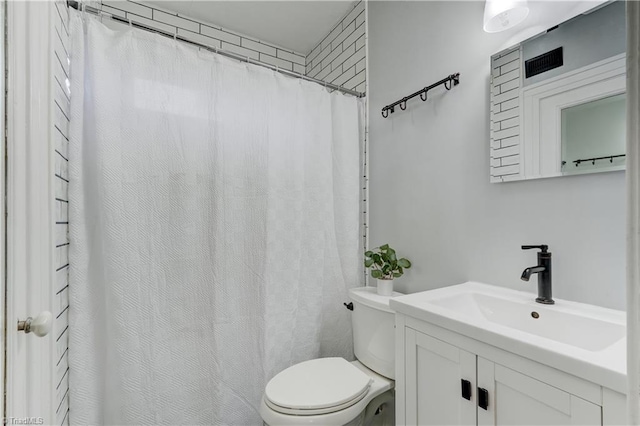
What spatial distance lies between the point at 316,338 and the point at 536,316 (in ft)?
3.58

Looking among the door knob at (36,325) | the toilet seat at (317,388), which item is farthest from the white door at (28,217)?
the toilet seat at (317,388)

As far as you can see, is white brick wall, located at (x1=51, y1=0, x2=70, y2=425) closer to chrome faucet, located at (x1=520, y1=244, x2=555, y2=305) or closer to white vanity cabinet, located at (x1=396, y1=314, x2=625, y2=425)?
white vanity cabinet, located at (x1=396, y1=314, x2=625, y2=425)

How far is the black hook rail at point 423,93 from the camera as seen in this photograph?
1366 mm

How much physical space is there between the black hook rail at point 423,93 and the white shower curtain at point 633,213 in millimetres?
1215

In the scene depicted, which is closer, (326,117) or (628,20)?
(628,20)

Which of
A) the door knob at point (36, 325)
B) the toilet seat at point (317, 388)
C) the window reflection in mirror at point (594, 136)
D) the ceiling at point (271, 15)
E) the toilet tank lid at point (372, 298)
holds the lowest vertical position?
the toilet seat at point (317, 388)

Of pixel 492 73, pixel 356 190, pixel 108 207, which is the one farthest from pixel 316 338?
pixel 492 73

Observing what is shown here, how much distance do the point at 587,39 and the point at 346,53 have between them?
1.45m

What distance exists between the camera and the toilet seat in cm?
114

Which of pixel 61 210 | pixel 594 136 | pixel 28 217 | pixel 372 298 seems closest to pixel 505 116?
pixel 594 136

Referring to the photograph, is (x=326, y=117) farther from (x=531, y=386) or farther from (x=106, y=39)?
(x=531, y=386)

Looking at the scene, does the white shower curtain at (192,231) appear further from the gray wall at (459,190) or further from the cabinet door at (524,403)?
the cabinet door at (524,403)

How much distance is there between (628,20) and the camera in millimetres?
271
